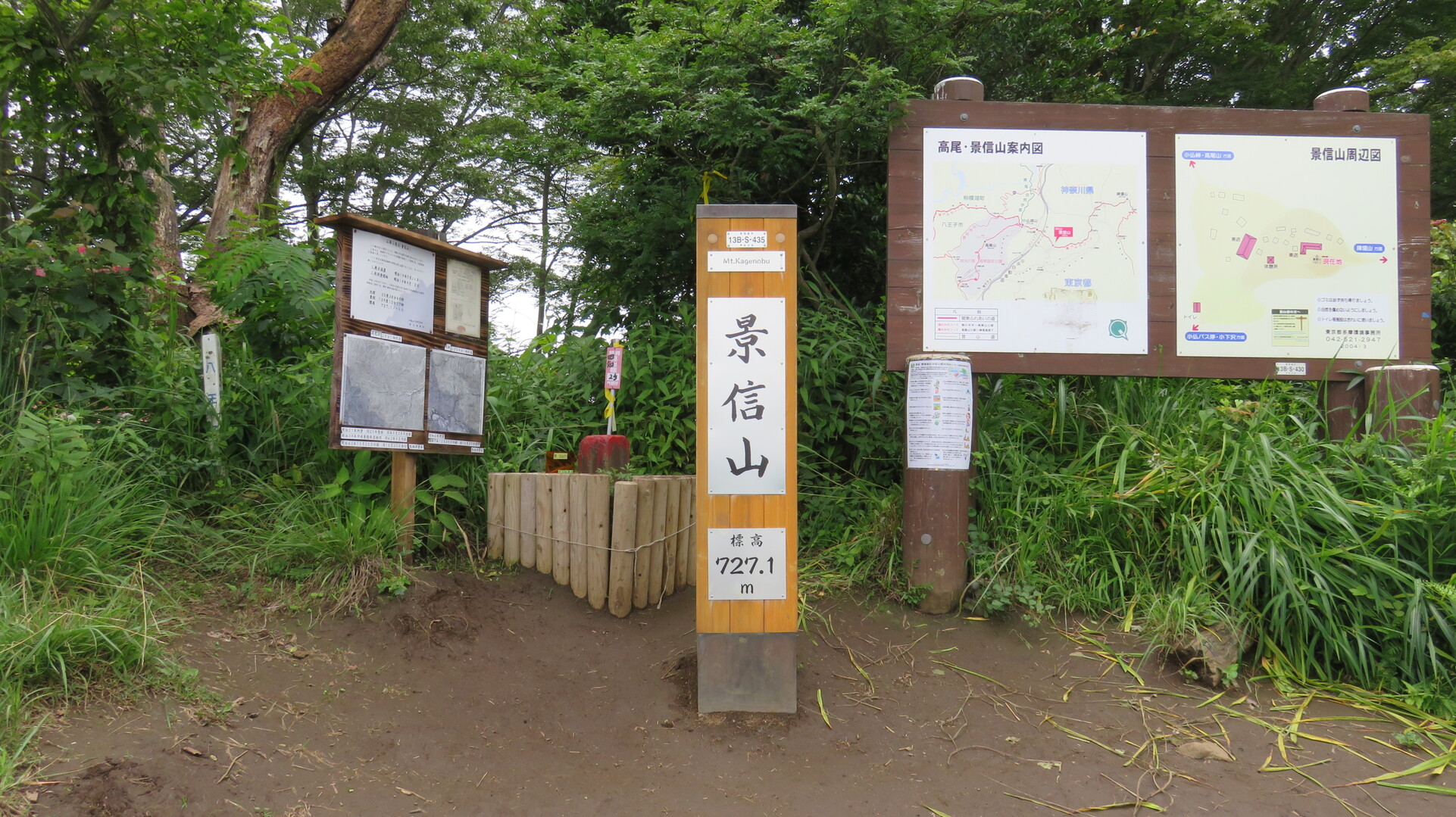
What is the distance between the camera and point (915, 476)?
4.29 m

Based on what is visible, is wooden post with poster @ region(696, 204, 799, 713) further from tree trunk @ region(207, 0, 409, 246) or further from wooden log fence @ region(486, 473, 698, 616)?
tree trunk @ region(207, 0, 409, 246)

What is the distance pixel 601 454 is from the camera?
188 inches

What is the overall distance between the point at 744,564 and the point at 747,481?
14.0 inches

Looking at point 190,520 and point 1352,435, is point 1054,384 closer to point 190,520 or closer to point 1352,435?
point 1352,435

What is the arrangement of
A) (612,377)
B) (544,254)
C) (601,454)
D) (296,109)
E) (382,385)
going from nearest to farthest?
(382,385)
(601,454)
(612,377)
(296,109)
(544,254)

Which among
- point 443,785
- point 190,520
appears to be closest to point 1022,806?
point 443,785

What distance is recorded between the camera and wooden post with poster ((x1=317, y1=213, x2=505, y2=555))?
163 inches

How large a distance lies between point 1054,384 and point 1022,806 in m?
3.24

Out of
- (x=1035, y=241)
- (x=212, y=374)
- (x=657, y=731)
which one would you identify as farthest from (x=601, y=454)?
(x=1035, y=241)

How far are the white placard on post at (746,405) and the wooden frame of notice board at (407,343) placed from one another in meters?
1.78

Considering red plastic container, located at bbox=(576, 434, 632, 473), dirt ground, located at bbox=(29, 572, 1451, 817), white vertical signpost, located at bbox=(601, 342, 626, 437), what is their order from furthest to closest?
1. white vertical signpost, located at bbox=(601, 342, 626, 437)
2. red plastic container, located at bbox=(576, 434, 632, 473)
3. dirt ground, located at bbox=(29, 572, 1451, 817)

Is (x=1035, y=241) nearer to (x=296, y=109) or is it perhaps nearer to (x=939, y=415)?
(x=939, y=415)

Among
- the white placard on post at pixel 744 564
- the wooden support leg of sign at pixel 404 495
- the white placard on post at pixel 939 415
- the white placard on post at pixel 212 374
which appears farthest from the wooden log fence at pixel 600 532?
the white placard on post at pixel 212 374

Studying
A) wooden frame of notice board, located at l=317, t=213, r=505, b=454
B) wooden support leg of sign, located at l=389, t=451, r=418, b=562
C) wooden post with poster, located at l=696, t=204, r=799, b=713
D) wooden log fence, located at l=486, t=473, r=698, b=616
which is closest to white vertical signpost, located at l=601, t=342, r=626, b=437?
wooden log fence, located at l=486, t=473, r=698, b=616
